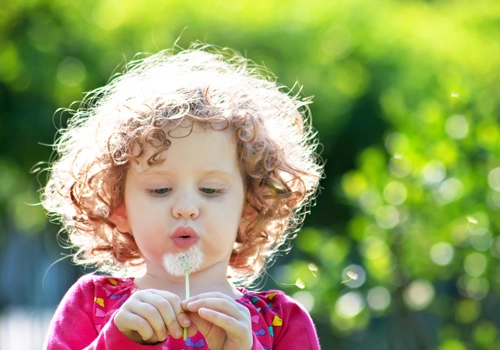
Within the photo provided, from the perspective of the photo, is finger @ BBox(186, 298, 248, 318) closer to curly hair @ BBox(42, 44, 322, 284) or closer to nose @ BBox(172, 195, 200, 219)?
nose @ BBox(172, 195, 200, 219)

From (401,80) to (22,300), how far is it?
301 inches

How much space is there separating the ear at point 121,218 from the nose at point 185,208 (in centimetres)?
31

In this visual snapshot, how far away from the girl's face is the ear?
121 mm

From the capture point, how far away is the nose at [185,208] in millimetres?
2395

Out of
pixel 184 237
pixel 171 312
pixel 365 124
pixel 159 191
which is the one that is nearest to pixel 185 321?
pixel 171 312

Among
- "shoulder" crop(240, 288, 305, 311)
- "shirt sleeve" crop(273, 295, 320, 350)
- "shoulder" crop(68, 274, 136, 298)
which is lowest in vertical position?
"shirt sleeve" crop(273, 295, 320, 350)

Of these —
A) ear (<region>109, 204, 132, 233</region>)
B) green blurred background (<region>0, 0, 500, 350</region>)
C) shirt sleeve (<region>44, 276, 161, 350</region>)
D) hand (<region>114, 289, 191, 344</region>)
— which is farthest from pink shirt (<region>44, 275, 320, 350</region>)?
green blurred background (<region>0, 0, 500, 350</region>)

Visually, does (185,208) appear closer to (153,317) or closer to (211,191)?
(211,191)

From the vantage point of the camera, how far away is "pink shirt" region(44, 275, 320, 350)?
249 cm

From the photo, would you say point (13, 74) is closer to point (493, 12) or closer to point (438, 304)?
point (438, 304)

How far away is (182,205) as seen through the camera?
2.39 meters

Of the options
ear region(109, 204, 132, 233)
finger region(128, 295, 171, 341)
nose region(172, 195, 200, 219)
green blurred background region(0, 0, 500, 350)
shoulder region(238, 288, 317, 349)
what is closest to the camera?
finger region(128, 295, 171, 341)

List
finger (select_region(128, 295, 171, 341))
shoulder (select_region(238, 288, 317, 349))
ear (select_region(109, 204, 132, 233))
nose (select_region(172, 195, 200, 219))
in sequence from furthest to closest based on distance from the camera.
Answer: ear (select_region(109, 204, 132, 233)), shoulder (select_region(238, 288, 317, 349)), nose (select_region(172, 195, 200, 219)), finger (select_region(128, 295, 171, 341))

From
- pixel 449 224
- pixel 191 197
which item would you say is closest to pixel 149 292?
pixel 191 197
